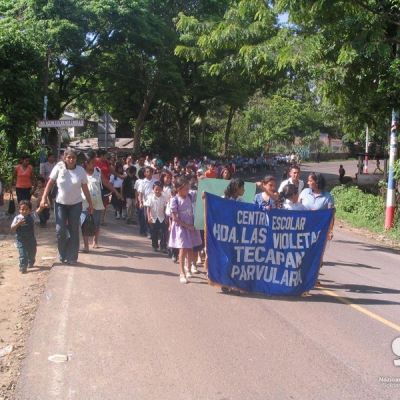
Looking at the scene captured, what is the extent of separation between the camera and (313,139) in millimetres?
70000

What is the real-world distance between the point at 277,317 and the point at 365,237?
9.60m

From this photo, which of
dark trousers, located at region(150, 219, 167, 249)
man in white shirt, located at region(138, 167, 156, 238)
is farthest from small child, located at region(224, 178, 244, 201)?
man in white shirt, located at region(138, 167, 156, 238)

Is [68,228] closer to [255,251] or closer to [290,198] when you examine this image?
[255,251]

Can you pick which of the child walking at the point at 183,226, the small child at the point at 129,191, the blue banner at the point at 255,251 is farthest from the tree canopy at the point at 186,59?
the blue banner at the point at 255,251

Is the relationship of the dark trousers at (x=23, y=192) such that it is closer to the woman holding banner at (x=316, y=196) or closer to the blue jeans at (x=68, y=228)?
the blue jeans at (x=68, y=228)

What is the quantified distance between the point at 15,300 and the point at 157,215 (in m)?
3.74

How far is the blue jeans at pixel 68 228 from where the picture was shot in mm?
8742

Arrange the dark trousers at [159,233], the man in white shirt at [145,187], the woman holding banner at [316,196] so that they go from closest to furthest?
the woman holding banner at [316,196]
the dark trousers at [159,233]
the man in white shirt at [145,187]

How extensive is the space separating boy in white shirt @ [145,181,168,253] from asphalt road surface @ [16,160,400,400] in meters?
1.72

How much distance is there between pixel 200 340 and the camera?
573 cm

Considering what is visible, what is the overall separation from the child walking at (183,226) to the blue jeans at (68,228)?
5.19 ft

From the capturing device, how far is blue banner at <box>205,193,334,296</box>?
24.8 feet

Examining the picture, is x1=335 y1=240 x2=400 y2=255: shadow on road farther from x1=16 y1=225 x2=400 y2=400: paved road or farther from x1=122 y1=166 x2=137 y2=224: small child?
x1=122 y1=166 x2=137 y2=224: small child

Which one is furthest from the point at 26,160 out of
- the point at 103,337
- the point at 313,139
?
the point at 313,139
